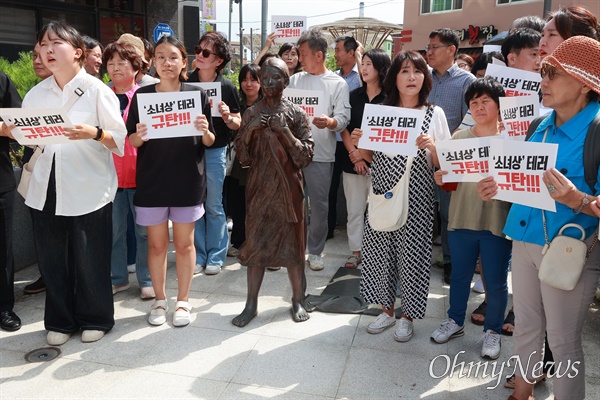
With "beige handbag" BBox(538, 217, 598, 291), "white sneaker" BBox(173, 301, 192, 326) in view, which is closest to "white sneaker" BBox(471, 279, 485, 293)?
"beige handbag" BBox(538, 217, 598, 291)

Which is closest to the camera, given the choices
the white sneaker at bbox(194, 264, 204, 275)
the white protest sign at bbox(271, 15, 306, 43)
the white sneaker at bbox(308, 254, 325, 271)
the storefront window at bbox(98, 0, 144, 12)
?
the white sneaker at bbox(194, 264, 204, 275)

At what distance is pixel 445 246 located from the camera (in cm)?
519

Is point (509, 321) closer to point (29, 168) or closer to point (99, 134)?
point (99, 134)

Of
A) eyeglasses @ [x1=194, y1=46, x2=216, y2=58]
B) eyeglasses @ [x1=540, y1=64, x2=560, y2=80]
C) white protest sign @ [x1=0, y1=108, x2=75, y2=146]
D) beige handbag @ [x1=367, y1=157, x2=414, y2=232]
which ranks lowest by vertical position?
beige handbag @ [x1=367, y1=157, x2=414, y2=232]

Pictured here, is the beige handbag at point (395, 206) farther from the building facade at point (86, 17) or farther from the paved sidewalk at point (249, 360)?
the building facade at point (86, 17)

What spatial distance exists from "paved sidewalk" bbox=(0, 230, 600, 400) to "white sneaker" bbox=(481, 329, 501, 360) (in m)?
0.08

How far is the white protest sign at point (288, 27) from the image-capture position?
22.5 feet

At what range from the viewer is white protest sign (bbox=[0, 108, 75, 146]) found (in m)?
3.33

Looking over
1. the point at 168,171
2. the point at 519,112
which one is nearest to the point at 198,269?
the point at 168,171

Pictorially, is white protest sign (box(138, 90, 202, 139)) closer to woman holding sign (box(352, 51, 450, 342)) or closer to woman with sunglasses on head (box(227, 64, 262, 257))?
woman holding sign (box(352, 51, 450, 342))

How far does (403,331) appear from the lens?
3852mm

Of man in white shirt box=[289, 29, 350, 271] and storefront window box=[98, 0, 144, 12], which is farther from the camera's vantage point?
storefront window box=[98, 0, 144, 12]

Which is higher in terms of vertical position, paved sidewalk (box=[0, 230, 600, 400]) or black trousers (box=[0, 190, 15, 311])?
black trousers (box=[0, 190, 15, 311])

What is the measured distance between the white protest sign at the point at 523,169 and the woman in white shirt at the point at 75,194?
8.40ft
